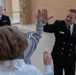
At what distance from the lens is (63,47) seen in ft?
8.30

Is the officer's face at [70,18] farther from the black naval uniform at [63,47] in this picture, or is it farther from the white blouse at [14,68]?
the white blouse at [14,68]

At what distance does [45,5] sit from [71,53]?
17.0 ft

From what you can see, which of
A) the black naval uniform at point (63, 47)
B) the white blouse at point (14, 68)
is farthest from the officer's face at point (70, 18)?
the white blouse at point (14, 68)

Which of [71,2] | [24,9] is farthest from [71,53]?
[24,9]

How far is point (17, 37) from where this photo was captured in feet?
3.38

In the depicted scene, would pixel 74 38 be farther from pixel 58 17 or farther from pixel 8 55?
pixel 58 17

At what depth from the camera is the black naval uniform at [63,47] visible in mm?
2518

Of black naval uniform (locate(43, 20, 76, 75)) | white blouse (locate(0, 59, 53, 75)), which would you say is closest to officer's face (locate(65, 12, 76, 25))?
black naval uniform (locate(43, 20, 76, 75))

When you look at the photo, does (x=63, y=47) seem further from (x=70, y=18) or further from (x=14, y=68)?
(x=14, y=68)

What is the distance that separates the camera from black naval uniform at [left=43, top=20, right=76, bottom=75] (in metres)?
2.52

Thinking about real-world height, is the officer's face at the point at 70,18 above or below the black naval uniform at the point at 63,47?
above

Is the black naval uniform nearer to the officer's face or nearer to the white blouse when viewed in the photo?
the officer's face

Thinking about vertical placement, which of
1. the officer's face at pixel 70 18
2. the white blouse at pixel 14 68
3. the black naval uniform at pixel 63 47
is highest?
the officer's face at pixel 70 18

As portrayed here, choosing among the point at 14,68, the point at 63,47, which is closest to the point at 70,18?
the point at 63,47
